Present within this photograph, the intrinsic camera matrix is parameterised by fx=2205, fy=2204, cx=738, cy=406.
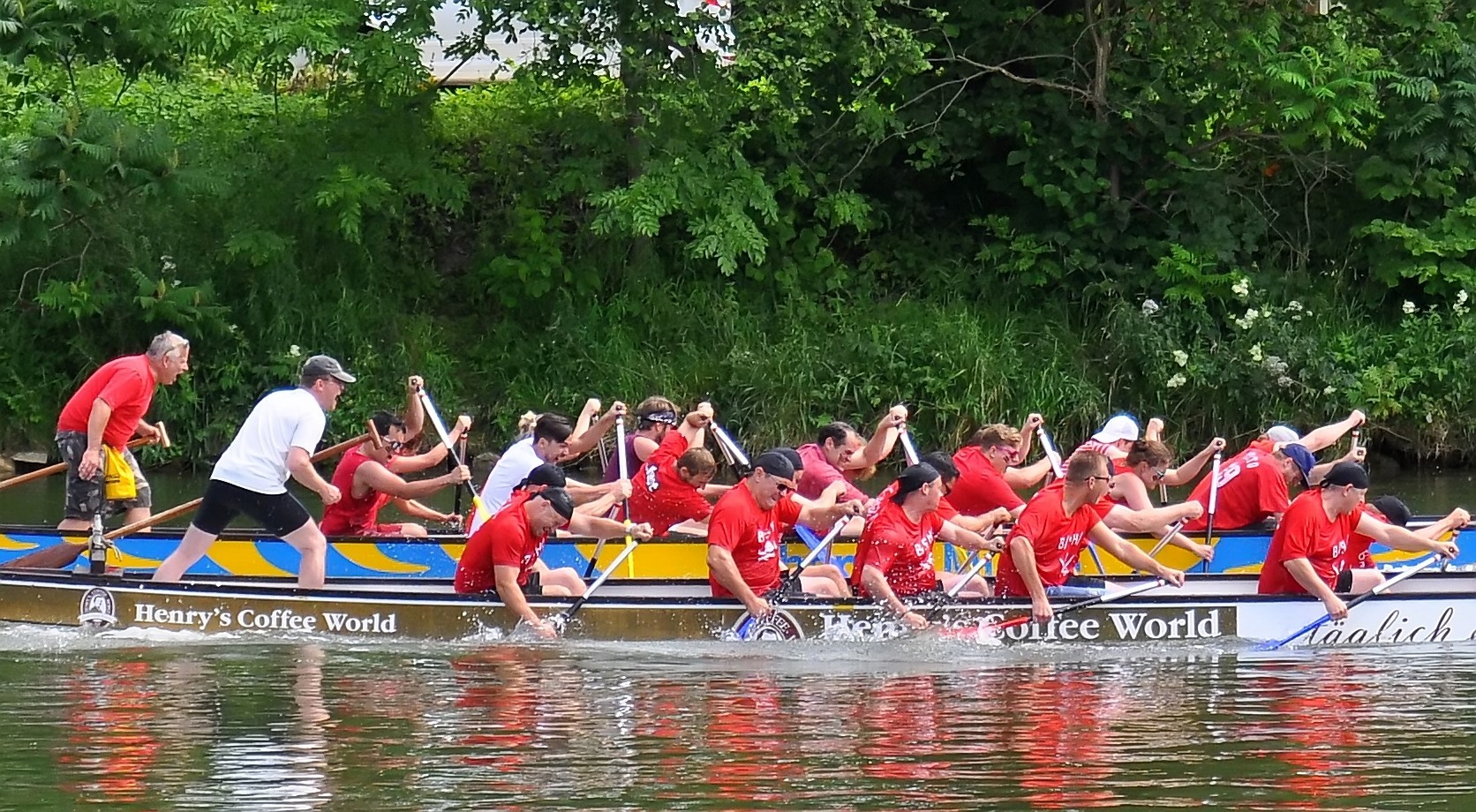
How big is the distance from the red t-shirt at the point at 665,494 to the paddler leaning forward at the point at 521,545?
1825mm

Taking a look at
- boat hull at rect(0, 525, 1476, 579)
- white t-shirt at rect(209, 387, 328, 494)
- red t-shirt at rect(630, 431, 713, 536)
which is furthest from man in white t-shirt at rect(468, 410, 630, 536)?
white t-shirt at rect(209, 387, 328, 494)

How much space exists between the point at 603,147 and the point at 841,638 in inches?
479

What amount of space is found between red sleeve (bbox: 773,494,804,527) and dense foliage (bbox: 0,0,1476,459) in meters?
9.61

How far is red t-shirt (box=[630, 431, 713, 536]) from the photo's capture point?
1485 cm

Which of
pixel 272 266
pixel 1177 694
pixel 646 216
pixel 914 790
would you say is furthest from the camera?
pixel 272 266

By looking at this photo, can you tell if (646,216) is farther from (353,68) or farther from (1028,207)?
(1028,207)

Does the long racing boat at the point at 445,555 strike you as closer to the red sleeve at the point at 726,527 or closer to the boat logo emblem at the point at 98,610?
the boat logo emblem at the point at 98,610

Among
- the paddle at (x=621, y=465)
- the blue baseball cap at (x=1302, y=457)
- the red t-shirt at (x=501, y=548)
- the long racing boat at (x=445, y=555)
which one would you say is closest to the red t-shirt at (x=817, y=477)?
the long racing boat at (x=445, y=555)

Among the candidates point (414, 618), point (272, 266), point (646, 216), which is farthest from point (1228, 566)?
point (272, 266)

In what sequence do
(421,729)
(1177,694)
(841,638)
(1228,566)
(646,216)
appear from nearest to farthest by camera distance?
(421,729)
(1177,694)
(841,638)
(1228,566)
(646,216)

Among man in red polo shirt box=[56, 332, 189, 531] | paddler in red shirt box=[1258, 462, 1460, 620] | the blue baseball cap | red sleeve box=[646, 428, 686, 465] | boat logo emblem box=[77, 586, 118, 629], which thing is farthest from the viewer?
red sleeve box=[646, 428, 686, 465]

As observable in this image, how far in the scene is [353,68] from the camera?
906 inches

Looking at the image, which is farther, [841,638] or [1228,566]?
[1228,566]

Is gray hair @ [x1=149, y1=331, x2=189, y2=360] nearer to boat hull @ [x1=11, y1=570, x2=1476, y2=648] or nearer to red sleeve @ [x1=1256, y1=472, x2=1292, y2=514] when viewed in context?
boat hull @ [x1=11, y1=570, x2=1476, y2=648]
